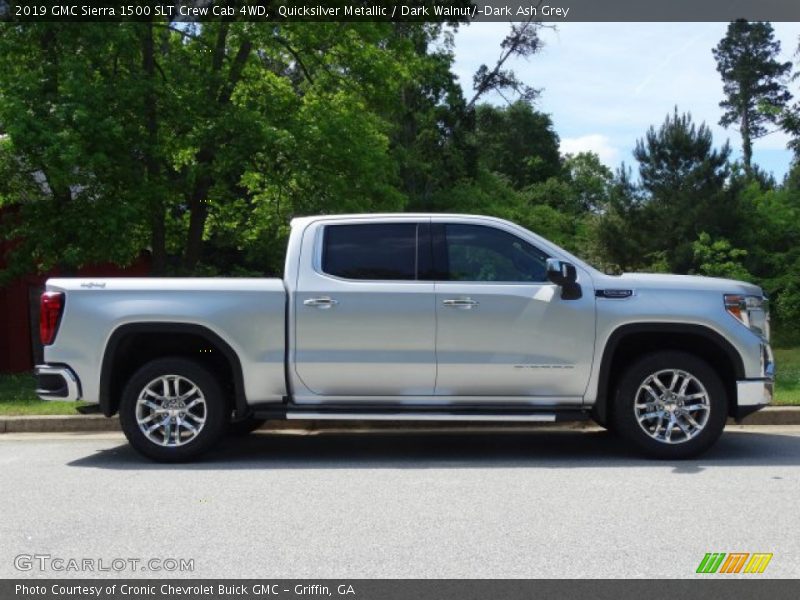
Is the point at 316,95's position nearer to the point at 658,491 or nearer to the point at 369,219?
the point at 369,219

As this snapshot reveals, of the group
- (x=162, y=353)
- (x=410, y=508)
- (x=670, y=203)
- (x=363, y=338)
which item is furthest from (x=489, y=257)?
(x=670, y=203)

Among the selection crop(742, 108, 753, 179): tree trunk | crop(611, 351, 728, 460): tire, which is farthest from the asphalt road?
crop(742, 108, 753, 179): tree trunk

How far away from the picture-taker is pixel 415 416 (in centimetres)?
777

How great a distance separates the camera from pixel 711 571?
4906 millimetres

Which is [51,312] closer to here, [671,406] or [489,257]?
[489,257]

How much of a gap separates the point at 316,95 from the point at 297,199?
2319 millimetres

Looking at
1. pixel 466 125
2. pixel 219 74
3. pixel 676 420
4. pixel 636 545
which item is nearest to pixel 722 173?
pixel 466 125

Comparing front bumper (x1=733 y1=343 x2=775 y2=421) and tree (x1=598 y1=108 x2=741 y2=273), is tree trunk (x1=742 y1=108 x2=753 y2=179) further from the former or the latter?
front bumper (x1=733 y1=343 x2=775 y2=421)

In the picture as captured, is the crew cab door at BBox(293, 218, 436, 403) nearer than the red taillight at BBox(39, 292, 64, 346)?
Yes

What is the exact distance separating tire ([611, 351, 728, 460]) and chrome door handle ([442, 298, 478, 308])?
4.53 ft

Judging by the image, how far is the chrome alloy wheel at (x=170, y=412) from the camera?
793 cm

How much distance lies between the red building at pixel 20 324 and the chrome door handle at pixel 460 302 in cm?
1315

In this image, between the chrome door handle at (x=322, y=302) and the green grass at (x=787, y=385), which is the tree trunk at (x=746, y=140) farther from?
the chrome door handle at (x=322, y=302)

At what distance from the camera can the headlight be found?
7801 millimetres
